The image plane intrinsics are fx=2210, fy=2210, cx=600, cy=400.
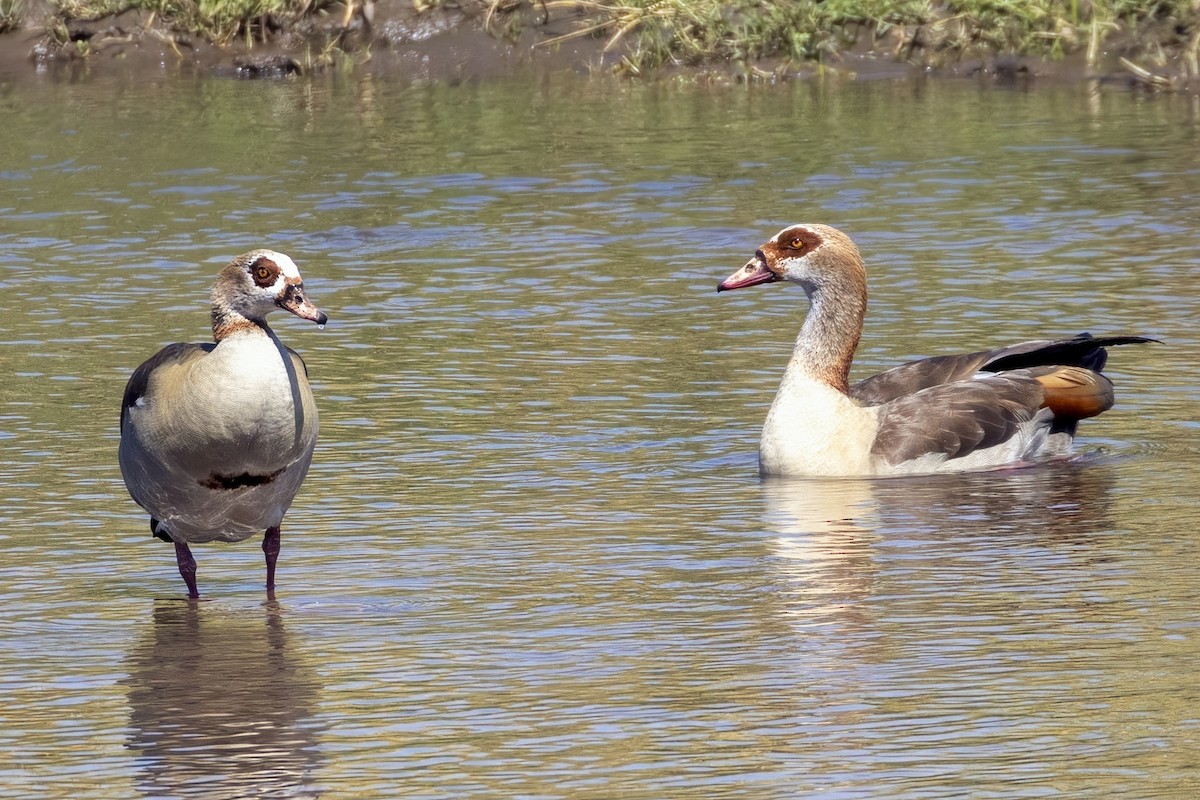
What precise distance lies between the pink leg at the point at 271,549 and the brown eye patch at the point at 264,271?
1043mm

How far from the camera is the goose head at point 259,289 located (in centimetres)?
757

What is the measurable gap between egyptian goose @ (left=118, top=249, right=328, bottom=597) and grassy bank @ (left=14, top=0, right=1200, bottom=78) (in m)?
16.4

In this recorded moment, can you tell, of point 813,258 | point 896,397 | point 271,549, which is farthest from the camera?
point 813,258

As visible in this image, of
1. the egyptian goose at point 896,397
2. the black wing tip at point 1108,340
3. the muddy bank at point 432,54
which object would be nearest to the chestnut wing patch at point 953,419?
the egyptian goose at point 896,397

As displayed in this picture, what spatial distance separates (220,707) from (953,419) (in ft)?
14.6

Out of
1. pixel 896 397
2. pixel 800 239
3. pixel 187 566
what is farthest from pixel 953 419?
pixel 187 566

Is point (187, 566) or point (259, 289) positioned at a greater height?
point (259, 289)

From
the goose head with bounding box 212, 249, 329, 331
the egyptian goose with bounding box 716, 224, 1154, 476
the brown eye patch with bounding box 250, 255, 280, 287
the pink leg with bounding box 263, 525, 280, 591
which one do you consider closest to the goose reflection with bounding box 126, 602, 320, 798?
the pink leg with bounding box 263, 525, 280, 591

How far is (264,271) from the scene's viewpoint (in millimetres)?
7617

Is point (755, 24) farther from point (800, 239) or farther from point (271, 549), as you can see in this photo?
point (271, 549)

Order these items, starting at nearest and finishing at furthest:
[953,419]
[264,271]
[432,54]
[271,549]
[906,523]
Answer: [264,271], [271,549], [906,523], [953,419], [432,54]

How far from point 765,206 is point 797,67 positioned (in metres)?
7.42

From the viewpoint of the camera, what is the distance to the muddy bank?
2344 cm

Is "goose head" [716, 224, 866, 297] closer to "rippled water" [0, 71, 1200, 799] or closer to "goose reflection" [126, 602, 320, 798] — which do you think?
"rippled water" [0, 71, 1200, 799]
